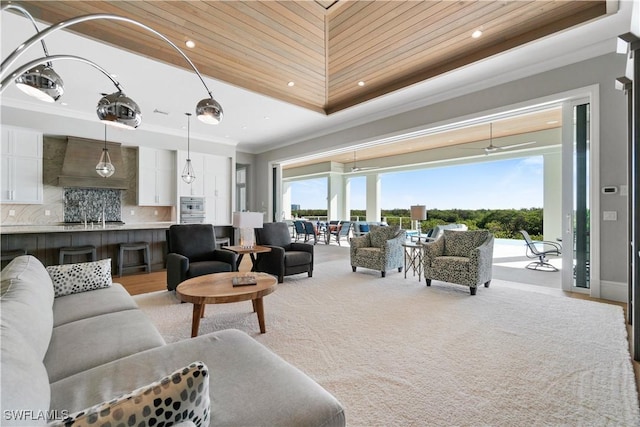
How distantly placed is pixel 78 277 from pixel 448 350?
3.17 metres

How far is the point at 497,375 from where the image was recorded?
2.00 meters

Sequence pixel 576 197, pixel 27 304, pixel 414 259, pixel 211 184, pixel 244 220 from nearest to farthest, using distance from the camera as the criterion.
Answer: pixel 27 304, pixel 576 197, pixel 244 220, pixel 414 259, pixel 211 184

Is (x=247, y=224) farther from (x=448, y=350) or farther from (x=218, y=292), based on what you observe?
(x=448, y=350)

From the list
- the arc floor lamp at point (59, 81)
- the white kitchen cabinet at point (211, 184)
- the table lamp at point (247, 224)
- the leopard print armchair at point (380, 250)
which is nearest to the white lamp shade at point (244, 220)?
the table lamp at point (247, 224)

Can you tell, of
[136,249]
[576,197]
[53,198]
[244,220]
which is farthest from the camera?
[53,198]

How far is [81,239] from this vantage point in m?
4.68

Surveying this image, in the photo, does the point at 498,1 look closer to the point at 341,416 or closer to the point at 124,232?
the point at 341,416

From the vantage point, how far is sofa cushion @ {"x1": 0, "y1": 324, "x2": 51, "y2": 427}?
2.21 ft

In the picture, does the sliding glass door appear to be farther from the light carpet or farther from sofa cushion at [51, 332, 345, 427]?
sofa cushion at [51, 332, 345, 427]

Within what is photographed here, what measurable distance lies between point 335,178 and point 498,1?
10.1 meters

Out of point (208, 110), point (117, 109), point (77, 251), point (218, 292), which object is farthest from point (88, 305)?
point (77, 251)

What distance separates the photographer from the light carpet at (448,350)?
5.50ft

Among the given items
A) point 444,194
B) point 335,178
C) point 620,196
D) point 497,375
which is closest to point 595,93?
point 620,196

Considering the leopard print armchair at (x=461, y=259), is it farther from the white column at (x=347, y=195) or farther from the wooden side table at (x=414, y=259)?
the white column at (x=347, y=195)
